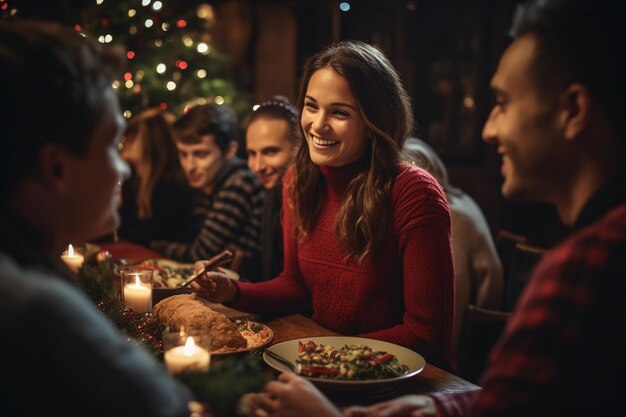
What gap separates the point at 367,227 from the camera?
231cm

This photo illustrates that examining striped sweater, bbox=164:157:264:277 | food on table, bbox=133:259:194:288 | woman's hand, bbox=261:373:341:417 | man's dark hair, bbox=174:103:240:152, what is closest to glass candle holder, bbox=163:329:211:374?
woman's hand, bbox=261:373:341:417

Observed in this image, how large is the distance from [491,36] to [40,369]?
5995 mm

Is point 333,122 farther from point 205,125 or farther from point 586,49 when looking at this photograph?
point 205,125

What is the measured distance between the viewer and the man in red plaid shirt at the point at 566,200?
1.01 meters

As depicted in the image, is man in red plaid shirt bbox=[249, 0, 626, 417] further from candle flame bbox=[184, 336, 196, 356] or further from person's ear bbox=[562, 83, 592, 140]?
candle flame bbox=[184, 336, 196, 356]

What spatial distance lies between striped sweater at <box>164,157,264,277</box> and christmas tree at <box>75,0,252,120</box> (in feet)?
5.41

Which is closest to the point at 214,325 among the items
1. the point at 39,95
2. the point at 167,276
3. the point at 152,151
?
the point at 39,95

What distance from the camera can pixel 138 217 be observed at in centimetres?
511

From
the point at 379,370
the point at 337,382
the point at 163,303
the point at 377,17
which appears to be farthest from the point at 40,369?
the point at 377,17

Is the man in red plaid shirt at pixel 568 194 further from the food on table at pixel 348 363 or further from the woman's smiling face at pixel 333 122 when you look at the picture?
the woman's smiling face at pixel 333 122

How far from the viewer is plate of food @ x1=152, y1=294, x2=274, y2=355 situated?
1.89m

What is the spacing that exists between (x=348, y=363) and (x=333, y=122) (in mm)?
934

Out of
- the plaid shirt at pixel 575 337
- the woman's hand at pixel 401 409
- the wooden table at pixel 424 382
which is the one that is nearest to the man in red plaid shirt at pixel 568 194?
the plaid shirt at pixel 575 337

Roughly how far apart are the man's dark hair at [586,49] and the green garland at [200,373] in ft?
2.73
